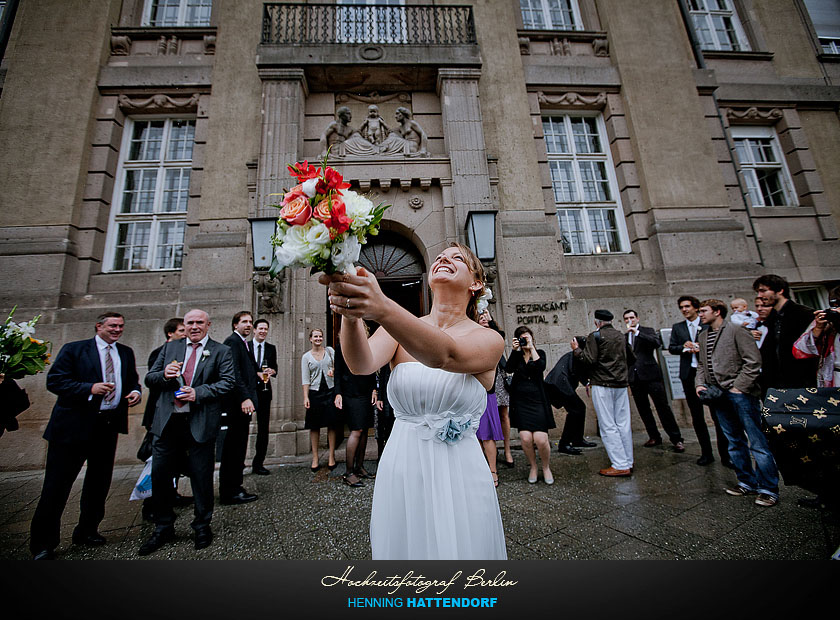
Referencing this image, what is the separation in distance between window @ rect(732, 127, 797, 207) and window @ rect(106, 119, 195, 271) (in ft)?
44.3

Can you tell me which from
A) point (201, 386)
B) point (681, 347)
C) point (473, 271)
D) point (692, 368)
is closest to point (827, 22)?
point (681, 347)

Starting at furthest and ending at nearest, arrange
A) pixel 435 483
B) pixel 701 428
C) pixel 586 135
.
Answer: pixel 586 135 < pixel 701 428 < pixel 435 483

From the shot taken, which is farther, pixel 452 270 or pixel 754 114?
pixel 754 114

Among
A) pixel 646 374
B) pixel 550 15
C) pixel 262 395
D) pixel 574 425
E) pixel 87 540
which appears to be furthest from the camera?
pixel 550 15

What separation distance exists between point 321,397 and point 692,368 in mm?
5284

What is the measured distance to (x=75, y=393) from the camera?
3141mm

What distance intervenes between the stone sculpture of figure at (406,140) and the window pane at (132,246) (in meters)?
5.39

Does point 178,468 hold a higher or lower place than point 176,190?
lower

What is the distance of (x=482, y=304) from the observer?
1.92 metres

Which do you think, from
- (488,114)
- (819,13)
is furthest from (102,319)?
(819,13)

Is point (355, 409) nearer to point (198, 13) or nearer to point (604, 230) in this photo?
point (604, 230)

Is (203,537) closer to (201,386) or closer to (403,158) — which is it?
(201,386)

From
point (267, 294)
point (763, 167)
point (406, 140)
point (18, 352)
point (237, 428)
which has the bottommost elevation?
point (237, 428)

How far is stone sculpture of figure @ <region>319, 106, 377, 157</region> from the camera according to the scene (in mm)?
7391
